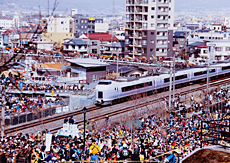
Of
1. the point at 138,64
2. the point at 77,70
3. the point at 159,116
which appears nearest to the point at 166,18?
the point at 138,64

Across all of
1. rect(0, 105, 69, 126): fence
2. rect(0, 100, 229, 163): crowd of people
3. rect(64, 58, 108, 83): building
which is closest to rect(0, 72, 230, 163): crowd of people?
rect(0, 100, 229, 163): crowd of people

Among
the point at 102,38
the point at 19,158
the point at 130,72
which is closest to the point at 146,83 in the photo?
the point at 130,72

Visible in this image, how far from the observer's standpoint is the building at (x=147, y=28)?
3825 centimetres

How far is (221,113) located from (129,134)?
449 cm

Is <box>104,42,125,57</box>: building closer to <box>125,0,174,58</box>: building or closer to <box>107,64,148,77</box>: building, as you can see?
<box>125,0,174,58</box>: building

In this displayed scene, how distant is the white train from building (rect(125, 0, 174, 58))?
1140 cm

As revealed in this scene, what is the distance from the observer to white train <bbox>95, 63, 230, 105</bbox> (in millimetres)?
17906

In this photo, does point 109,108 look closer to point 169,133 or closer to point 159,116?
point 159,116

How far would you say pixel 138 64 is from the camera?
33.7 m

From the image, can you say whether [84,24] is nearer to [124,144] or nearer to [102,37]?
[102,37]

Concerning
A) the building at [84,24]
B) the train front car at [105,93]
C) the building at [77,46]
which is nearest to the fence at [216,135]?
the train front car at [105,93]

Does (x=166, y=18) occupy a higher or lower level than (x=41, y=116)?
higher

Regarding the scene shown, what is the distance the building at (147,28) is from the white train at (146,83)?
37.4ft

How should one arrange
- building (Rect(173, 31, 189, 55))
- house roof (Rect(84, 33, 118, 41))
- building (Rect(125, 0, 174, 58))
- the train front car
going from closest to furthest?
→ the train front car → building (Rect(125, 0, 174, 58)) → building (Rect(173, 31, 189, 55)) → house roof (Rect(84, 33, 118, 41))
